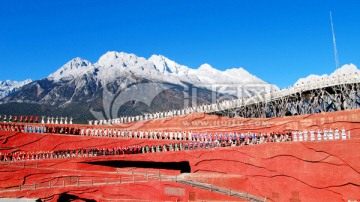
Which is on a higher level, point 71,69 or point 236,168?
point 71,69

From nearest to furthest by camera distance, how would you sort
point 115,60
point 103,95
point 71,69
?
point 103,95, point 71,69, point 115,60

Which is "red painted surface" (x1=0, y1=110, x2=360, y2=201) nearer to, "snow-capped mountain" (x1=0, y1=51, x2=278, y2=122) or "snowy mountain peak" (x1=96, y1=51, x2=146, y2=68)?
"snow-capped mountain" (x1=0, y1=51, x2=278, y2=122)

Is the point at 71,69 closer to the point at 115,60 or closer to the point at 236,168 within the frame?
the point at 115,60

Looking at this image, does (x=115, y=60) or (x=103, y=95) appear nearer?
(x=103, y=95)

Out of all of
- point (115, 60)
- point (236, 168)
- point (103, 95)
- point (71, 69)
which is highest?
point (115, 60)

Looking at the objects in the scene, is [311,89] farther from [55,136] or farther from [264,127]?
[55,136]

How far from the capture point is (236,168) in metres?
24.4

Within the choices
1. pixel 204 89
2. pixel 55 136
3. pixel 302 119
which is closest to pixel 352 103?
pixel 302 119

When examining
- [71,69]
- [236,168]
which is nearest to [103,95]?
[71,69]

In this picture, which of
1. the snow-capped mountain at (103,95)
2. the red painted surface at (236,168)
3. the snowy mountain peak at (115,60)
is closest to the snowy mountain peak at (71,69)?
the snow-capped mountain at (103,95)

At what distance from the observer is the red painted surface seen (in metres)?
20.4

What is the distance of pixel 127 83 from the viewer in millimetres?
132875

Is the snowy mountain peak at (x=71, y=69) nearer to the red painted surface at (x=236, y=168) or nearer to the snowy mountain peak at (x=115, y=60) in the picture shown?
the snowy mountain peak at (x=115, y=60)

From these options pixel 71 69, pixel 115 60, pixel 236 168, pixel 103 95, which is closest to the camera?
pixel 236 168
